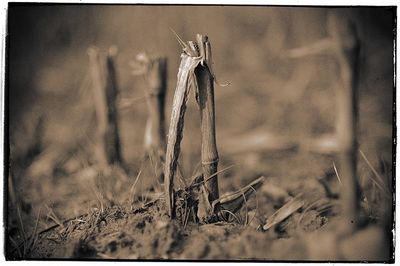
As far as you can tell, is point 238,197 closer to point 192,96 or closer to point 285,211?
point 285,211

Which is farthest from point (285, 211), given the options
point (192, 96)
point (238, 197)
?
point (192, 96)

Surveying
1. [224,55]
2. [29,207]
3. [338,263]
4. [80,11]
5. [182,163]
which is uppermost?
[80,11]

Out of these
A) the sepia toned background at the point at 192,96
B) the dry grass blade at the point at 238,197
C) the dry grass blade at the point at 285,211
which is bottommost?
the dry grass blade at the point at 285,211

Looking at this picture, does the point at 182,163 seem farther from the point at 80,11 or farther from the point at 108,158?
the point at 80,11

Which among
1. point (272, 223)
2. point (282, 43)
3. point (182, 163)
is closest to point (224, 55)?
point (282, 43)

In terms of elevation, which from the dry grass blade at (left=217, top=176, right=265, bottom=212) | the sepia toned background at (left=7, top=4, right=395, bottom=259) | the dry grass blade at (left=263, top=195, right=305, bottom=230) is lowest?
the dry grass blade at (left=263, top=195, right=305, bottom=230)

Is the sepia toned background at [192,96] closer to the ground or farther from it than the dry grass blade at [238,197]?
farther from it
